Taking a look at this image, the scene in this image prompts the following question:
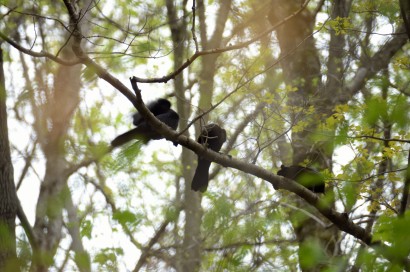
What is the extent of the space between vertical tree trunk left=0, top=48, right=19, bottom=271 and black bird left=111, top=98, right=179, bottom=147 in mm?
892

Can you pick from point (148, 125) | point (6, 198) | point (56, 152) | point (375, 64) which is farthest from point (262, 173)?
point (375, 64)

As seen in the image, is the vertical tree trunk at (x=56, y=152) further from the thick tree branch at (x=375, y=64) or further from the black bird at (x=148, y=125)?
the thick tree branch at (x=375, y=64)

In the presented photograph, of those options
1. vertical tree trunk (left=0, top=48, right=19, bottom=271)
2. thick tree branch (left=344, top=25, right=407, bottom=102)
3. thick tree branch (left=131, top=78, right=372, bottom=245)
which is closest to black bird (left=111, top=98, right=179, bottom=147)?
thick tree branch (left=131, top=78, right=372, bottom=245)

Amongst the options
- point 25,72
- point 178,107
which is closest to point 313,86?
point 178,107

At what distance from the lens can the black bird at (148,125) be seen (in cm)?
455

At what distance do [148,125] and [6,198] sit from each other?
131cm

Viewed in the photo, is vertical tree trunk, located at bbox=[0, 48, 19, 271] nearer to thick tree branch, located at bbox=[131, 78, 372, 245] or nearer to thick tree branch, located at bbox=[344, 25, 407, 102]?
thick tree branch, located at bbox=[131, 78, 372, 245]

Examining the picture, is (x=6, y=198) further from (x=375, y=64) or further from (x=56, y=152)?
(x=375, y=64)

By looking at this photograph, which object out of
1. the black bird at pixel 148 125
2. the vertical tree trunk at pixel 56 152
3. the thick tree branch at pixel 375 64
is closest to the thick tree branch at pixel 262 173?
the black bird at pixel 148 125

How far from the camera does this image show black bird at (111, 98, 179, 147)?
14.9 feet

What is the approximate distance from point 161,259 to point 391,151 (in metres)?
3.79

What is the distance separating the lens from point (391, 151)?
14.0ft

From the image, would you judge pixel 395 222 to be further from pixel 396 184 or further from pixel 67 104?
pixel 67 104

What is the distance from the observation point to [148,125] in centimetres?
449
